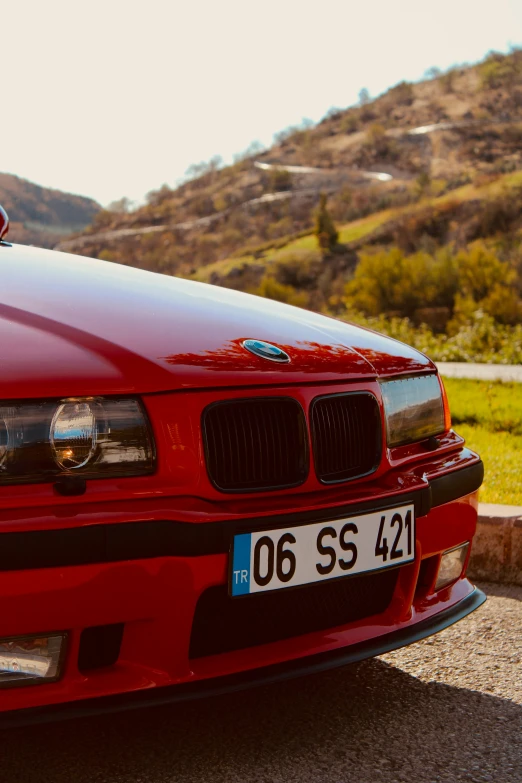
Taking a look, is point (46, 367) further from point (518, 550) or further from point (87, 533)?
point (518, 550)

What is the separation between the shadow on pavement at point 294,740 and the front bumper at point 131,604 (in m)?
0.25

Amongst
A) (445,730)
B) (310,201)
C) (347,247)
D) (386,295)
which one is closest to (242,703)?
(445,730)

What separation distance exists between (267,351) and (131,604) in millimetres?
731

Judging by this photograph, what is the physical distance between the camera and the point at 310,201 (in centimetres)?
10231

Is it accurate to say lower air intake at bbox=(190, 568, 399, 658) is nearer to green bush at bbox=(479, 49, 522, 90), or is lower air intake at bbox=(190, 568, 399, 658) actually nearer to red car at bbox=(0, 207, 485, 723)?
red car at bbox=(0, 207, 485, 723)

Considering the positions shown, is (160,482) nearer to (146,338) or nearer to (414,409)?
(146,338)

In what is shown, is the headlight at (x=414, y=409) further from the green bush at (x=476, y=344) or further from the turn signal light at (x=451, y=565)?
the green bush at (x=476, y=344)

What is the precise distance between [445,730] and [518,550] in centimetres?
149

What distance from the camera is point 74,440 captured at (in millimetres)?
1997

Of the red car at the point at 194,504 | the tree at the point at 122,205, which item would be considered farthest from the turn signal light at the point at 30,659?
the tree at the point at 122,205

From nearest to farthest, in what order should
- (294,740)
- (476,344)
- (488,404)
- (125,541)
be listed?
(125,541), (294,740), (488,404), (476,344)

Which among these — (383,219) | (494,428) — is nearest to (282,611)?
(494,428)

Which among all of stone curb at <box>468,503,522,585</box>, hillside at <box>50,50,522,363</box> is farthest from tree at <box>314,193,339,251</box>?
stone curb at <box>468,503,522,585</box>

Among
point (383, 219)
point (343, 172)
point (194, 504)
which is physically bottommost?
point (194, 504)
